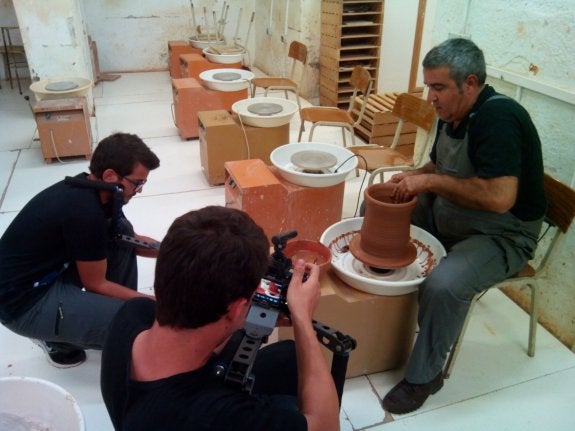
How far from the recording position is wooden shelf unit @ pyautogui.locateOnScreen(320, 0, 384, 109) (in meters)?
4.47

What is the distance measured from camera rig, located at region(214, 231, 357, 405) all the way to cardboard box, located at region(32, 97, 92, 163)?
2.96m

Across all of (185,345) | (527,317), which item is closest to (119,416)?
(185,345)

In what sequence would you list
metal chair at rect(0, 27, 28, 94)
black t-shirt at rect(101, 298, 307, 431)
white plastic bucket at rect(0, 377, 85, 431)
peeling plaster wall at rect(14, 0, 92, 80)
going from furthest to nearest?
metal chair at rect(0, 27, 28, 94) < peeling plaster wall at rect(14, 0, 92, 80) < white plastic bucket at rect(0, 377, 85, 431) < black t-shirt at rect(101, 298, 307, 431)

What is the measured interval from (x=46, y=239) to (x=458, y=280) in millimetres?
1359

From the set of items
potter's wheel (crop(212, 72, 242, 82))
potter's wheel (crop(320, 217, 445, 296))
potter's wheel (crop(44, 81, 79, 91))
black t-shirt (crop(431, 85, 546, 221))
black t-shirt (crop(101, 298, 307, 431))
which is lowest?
potter's wheel (crop(320, 217, 445, 296))

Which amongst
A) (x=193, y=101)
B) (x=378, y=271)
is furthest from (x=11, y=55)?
(x=378, y=271)

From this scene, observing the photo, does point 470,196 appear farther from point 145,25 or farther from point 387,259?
point 145,25

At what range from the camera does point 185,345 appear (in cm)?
85

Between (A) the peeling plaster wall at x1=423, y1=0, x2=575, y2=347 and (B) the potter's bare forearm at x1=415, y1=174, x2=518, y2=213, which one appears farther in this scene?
(A) the peeling plaster wall at x1=423, y1=0, x2=575, y2=347

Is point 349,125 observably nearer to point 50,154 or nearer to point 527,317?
point 527,317

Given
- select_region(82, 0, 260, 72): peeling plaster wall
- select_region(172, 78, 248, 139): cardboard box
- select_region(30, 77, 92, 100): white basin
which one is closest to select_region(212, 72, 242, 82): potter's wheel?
select_region(172, 78, 248, 139): cardboard box

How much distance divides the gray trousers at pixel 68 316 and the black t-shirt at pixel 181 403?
76cm

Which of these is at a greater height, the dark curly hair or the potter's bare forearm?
the dark curly hair

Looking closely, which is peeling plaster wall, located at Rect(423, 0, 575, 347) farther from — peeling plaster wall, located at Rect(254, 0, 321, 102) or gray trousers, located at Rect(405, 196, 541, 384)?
peeling plaster wall, located at Rect(254, 0, 321, 102)
